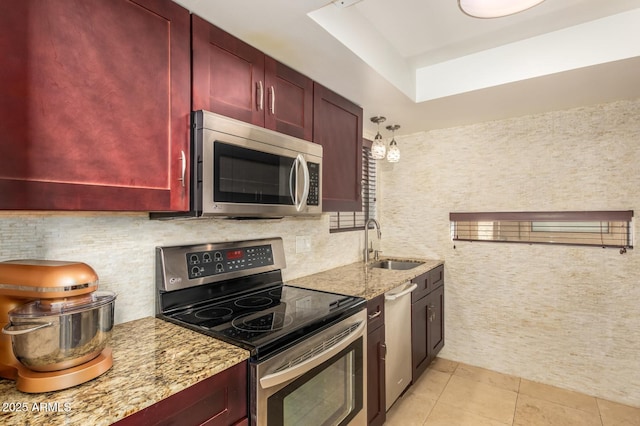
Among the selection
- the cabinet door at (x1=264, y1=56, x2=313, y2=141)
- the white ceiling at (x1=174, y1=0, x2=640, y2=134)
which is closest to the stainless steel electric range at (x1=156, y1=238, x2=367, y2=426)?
the cabinet door at (x1=264, y1=56, x2=313, y2=141)

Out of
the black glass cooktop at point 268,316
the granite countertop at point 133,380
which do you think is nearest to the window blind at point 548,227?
the black glass cooktop at point 268,316

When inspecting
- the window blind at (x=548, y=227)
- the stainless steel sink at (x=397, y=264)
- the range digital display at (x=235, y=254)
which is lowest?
the stainless steel sink at (x=397, y=264)

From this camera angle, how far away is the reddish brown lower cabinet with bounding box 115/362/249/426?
82cm

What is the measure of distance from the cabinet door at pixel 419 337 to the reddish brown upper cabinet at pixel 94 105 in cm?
188

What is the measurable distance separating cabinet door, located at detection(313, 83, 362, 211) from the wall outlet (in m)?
0.36

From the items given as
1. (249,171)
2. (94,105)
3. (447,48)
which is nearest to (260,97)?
(249,171)

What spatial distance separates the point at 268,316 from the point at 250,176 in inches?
24.0

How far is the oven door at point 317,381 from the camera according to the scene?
1.10 metres

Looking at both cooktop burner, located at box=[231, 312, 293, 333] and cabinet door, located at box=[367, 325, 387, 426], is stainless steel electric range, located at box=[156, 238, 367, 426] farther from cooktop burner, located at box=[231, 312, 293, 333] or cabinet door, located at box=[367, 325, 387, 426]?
cabinet door, located at box=[367, 325, 387, 426]

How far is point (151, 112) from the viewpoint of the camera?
1.12 metres

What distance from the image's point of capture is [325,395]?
1.42 metres

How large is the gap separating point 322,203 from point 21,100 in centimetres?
137

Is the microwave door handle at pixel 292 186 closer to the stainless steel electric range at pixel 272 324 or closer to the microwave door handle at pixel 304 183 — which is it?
the microwave door handle at pixel 304 183

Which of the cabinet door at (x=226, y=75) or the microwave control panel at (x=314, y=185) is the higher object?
the cabinet door at (x=226, y=75)
